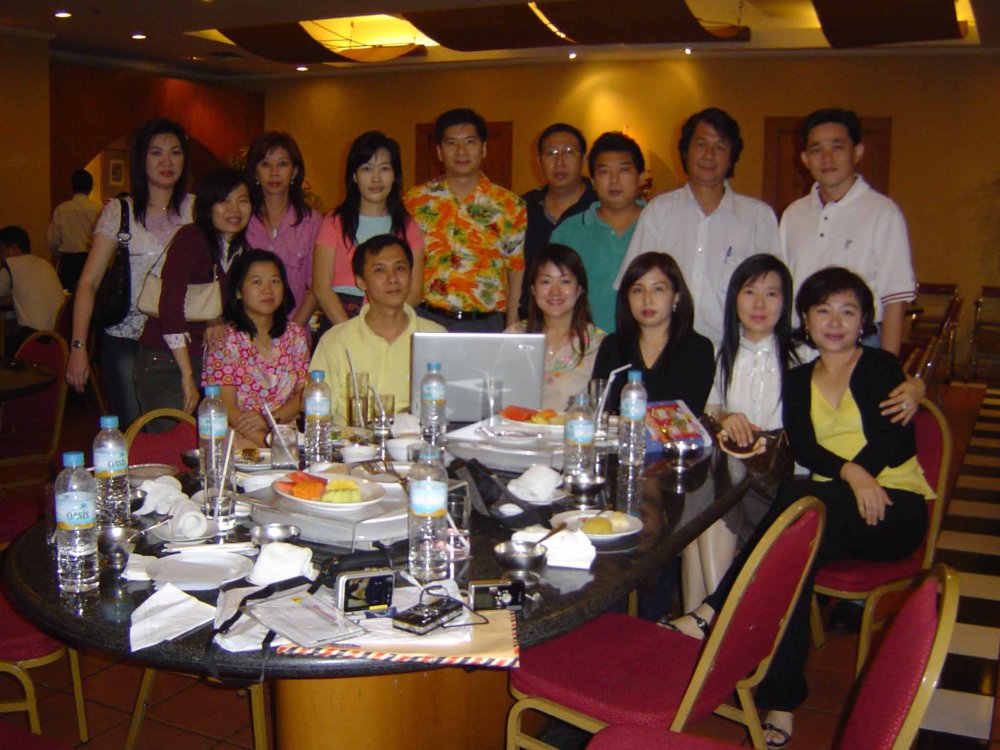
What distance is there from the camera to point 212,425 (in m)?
2.03

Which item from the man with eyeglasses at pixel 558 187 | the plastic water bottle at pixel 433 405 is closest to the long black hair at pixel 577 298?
the plastic water bottle at pixel 433 405

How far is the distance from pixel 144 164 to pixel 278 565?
97.0 inches

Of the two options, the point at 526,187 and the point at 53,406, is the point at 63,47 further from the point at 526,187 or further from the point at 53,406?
the point at 53,406

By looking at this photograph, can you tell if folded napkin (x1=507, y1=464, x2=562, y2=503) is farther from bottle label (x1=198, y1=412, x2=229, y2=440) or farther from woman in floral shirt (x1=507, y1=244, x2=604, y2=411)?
woman in floral shirt (x1=507, y1=244, x2=604, y2=411)

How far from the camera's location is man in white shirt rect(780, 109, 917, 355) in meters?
3.37

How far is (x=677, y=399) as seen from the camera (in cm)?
291

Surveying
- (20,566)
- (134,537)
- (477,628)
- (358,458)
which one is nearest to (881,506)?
(358,458)

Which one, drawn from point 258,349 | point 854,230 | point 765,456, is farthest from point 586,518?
point 854,230

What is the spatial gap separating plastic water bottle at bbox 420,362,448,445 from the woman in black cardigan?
783mm

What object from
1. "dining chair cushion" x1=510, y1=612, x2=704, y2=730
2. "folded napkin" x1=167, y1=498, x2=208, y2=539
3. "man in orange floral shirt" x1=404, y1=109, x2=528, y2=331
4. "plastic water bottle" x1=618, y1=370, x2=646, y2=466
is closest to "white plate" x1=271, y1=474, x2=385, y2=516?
"folded napkin" x1=167, y1=498, x2=208, y2=539

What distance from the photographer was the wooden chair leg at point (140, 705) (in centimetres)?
226

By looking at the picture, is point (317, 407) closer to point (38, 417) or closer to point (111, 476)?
point (111, 476)

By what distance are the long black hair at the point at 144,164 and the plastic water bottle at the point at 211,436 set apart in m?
1.70

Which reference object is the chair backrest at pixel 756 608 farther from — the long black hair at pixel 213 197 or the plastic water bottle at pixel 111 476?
the long black hair at pixel 213 197
